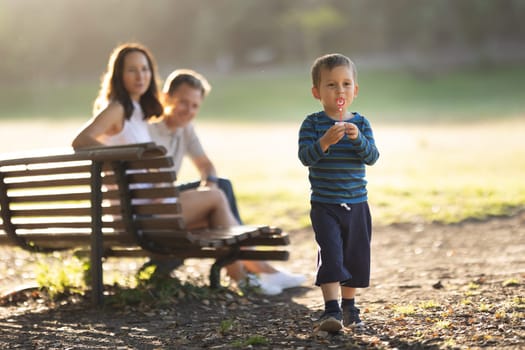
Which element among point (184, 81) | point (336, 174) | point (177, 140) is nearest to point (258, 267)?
point (177, 140)

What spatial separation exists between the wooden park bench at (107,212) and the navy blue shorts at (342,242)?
3.25 ft

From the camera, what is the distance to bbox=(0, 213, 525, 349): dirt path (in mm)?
3857

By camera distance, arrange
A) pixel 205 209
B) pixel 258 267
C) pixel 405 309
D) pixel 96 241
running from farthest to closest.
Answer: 1. pixel 258 267
2. pixel 205 209
3. pixel 96 241
4. pixel 405 309

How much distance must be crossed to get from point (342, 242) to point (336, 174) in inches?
13.9

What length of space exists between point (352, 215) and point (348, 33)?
54.1 metres

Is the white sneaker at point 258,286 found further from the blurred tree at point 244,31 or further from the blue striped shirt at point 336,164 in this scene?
the blurred tree at point 244,31

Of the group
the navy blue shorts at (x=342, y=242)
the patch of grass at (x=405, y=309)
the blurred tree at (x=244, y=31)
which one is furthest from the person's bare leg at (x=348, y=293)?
the blurred tree at (x=244, y=31)

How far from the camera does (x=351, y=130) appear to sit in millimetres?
3893

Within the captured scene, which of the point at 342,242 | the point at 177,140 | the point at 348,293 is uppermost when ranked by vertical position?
the point at 177,140

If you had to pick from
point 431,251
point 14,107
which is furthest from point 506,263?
point 14,107

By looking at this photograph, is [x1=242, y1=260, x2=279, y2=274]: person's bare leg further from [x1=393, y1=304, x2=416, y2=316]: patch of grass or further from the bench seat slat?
the bench seat slat

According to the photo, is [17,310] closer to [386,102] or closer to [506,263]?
[506,263]

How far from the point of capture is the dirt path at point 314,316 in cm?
386

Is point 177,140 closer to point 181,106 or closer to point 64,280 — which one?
point 181,106
